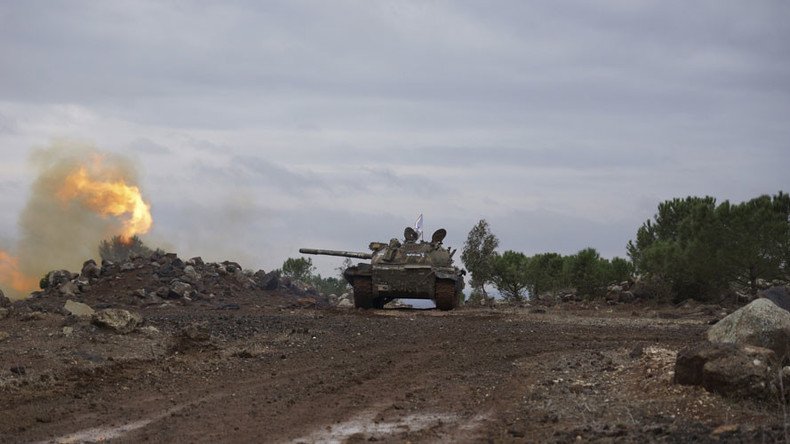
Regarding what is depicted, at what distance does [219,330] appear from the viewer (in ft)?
69.2

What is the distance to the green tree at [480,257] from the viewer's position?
4781 cm

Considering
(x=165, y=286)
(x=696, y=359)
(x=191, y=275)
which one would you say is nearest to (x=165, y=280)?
(x=165, y=286)

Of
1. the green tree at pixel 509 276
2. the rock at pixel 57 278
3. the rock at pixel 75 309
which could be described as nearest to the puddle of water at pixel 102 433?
the rock at pixel 75 309

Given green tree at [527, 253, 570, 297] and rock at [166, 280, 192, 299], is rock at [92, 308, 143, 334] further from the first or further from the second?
green tree at [527, 253, 570, 297]

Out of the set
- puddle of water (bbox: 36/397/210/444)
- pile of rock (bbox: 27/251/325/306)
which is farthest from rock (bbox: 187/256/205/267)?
puddle of water (bbox: 36/397/210/444)

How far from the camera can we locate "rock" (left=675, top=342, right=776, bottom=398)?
10.9 meters

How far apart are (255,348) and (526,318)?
1117 centimetres

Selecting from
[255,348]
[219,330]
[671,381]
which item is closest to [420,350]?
[255,348]

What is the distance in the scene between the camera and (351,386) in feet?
45.0

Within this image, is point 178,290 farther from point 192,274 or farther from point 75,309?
Result: point 75,309

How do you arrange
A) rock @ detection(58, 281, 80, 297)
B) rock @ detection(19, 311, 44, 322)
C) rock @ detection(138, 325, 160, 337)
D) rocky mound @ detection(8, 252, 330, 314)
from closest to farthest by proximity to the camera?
1. rock @ detection(138, 325, 160, 337)
2. rock @ detection(19, 311, 44, 322)
3. rocky mound @ detection(8, 252, 330, 314)
4. rock @ detection(58, 281, 80, 297)

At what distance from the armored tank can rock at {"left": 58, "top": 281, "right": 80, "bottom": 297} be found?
1116 centimetres

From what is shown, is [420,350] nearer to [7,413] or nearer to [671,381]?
[671,381]

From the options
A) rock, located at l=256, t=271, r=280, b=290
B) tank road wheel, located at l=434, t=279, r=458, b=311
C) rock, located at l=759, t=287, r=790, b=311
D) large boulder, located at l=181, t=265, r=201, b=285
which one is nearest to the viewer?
rock, located at l=759, t=287, r=790, b=311
